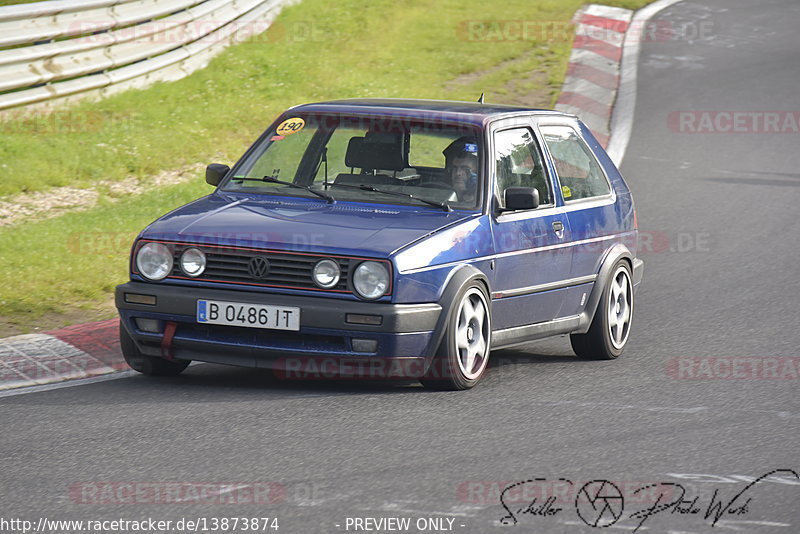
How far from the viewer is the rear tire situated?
731cm

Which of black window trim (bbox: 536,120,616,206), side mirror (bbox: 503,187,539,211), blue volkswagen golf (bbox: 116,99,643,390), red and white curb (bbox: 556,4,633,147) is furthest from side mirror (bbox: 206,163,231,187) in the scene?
red and white curb (bbox: 556,4,633,147)

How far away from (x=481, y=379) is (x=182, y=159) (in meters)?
7.46

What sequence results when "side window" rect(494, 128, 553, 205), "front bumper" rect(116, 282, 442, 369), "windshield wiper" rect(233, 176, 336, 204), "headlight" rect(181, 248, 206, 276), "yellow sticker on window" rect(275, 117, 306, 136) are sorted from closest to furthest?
"front bumper" rect(116, 282, 442, 369) < "headlight" rect(181, 248, 206, 276) < "windshield wiper" rect(233, 176, 336, 204) < "side window" rect(494, 128, 553, 205) < "yellow sticker on window" rect(275, 117, 306, 136)

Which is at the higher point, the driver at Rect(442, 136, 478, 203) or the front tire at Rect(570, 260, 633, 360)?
the driver at Rect(442, 136, 478, 203)

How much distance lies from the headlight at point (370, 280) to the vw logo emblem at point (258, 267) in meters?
0.49

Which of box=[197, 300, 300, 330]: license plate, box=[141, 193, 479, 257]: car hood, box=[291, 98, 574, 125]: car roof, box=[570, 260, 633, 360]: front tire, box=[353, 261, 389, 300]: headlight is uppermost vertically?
box=[291, 98, 574, 125]: car roof

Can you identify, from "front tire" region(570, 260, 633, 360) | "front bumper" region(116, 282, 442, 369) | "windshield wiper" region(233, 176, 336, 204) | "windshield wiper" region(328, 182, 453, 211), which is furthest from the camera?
"front tire" region(570, 260, 633, 360)

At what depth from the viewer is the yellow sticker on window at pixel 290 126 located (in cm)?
820

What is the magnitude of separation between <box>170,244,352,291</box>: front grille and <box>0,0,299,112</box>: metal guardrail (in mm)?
7295

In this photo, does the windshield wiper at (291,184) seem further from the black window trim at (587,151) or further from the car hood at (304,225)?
the black window trim at (587,151)

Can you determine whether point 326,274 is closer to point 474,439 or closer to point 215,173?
point 474,439

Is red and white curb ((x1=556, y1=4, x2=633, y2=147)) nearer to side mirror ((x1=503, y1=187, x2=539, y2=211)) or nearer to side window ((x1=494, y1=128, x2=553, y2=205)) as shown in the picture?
side window ((x1=494, y1=128, x2=553, y2=205))

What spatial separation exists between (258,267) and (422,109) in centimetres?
177

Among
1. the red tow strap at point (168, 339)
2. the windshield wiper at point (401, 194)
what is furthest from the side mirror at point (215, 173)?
the red tow strap at point (168, 339)
